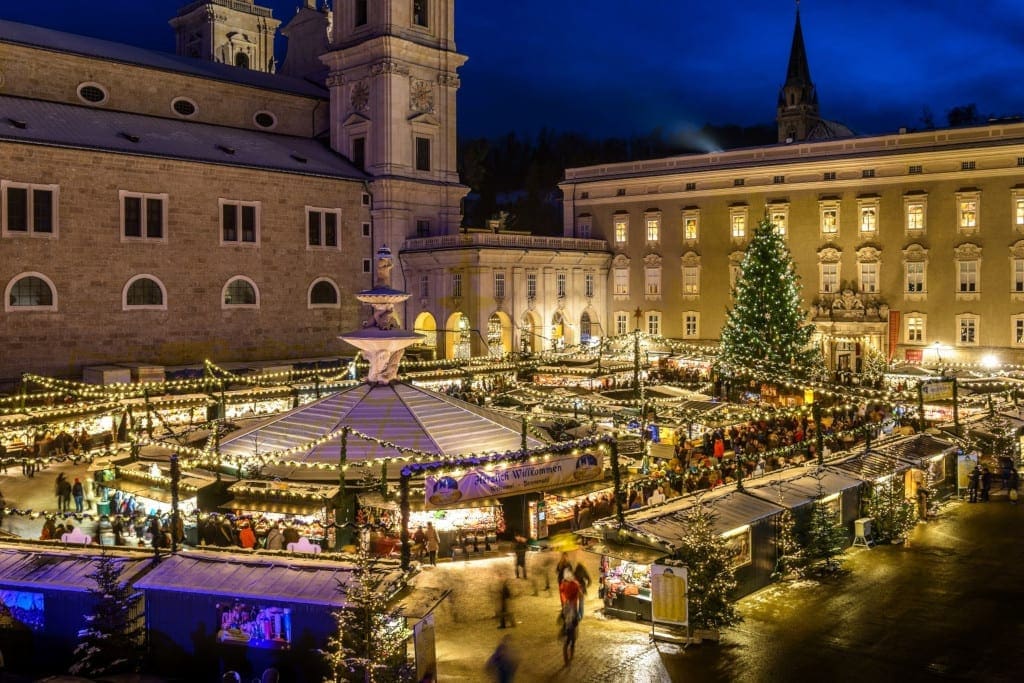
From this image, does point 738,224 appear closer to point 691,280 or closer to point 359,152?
point 691,280

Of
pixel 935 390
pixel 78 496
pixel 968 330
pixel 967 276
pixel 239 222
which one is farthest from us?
pixel 967 276

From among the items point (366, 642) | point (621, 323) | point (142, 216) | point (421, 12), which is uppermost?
point (421, 12)

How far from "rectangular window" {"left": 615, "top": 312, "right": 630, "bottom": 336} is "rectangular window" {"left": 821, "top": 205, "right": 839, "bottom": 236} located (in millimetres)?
12979

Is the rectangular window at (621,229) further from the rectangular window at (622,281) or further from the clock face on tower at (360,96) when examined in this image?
the clock face on tower at (360,96)

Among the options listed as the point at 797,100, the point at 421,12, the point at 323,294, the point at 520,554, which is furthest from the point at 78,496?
the point at 797,100

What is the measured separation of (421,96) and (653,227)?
15.6m

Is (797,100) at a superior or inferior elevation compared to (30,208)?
superior

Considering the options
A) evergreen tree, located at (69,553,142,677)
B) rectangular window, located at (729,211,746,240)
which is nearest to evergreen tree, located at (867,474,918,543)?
evergreen tree, located at (69,553,142,677)

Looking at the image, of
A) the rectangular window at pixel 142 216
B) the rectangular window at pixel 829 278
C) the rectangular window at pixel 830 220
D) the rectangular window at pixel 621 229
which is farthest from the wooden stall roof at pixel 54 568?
the rectangular window at pixel 621 229

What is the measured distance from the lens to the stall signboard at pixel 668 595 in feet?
51.5

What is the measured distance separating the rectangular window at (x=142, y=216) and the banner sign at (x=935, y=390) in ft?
107

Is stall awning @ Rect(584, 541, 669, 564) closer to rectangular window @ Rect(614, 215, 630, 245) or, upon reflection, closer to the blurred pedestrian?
the blurred pedestrian

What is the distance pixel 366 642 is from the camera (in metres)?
12.5

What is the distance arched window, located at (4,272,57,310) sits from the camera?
39156 millimetres
